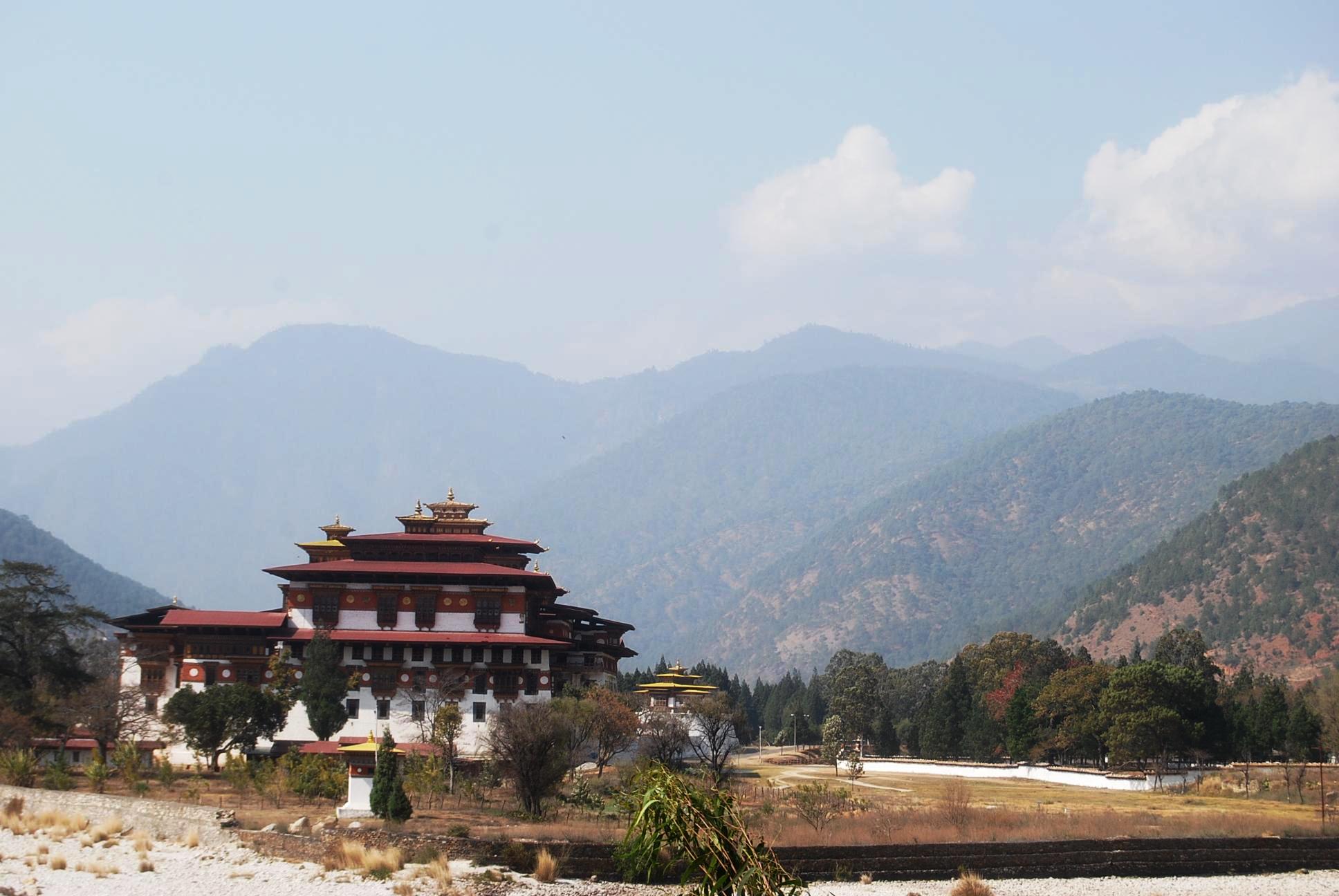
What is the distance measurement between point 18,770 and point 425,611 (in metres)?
27.5

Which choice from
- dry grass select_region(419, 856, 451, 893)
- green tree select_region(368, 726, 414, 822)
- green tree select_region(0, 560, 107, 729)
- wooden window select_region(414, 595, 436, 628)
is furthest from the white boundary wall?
green tree select_region(0, 560, 107, 729)

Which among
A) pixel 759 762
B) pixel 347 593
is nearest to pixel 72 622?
pixel 347 593

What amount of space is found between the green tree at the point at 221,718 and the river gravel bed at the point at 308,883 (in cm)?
1785

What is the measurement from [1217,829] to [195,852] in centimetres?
3283

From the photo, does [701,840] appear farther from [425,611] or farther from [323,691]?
[425,611]

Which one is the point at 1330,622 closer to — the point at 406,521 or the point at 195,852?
the point at 406,521

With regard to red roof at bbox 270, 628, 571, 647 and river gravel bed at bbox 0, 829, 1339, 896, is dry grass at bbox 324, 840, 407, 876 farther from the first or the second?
red roof at bbox 270, 628, 571, 647

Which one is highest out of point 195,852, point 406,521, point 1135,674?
point 406,521

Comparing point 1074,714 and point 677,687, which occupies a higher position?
point 677,687

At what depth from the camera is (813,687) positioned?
530 feet

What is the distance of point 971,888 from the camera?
40531 millimetres

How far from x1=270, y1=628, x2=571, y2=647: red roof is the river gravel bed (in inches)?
1226

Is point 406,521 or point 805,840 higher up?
point 406,521

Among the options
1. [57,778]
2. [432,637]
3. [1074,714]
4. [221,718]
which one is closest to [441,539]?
[432,637]
